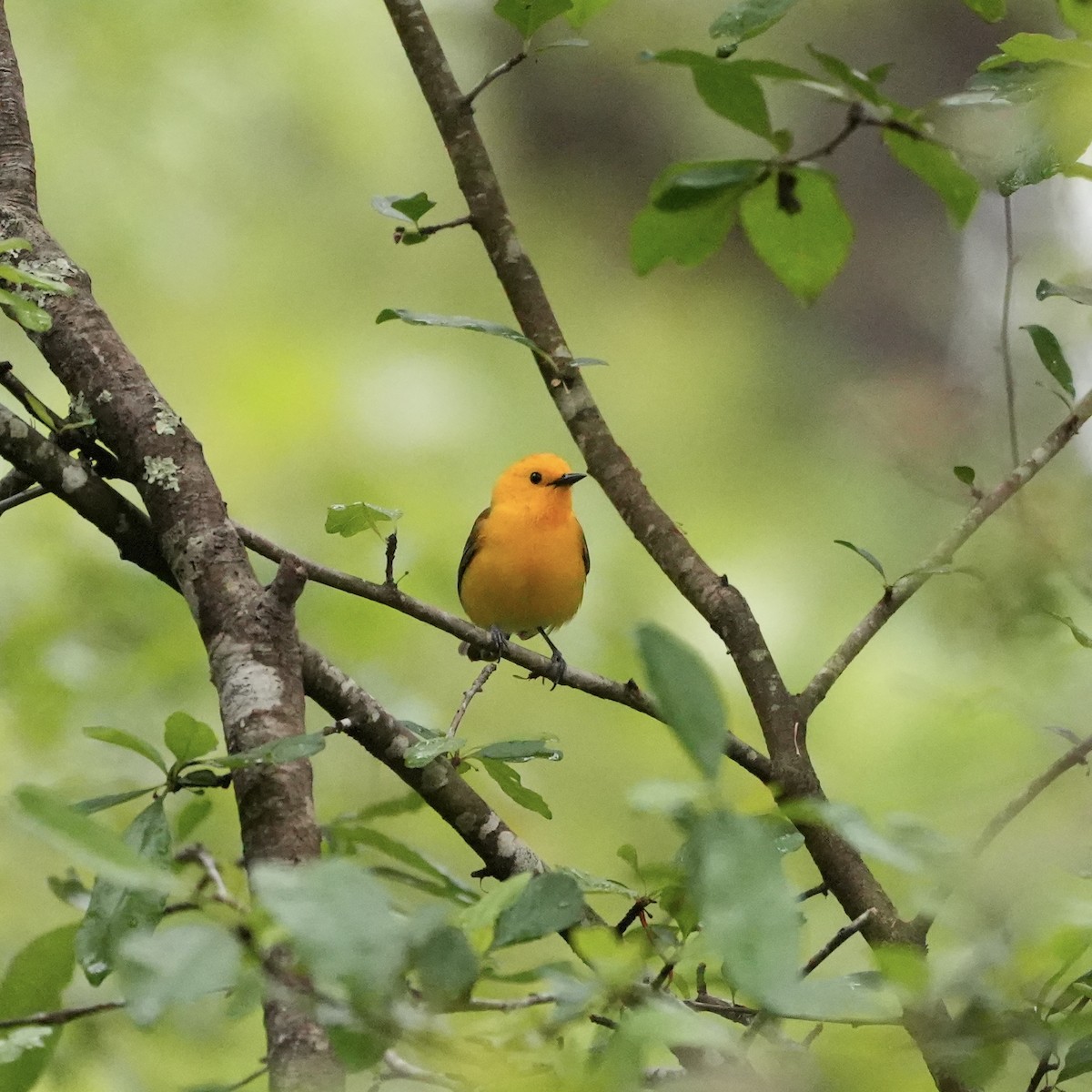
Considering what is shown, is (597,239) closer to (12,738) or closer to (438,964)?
(12,738)

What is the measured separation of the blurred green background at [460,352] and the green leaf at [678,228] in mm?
1586

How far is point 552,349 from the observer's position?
7.23 ft

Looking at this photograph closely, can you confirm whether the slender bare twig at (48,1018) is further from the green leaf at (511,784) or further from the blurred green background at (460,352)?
the blurred green background at (460,352)

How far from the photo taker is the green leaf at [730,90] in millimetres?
1175

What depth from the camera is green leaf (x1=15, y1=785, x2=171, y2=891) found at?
2.12 feet

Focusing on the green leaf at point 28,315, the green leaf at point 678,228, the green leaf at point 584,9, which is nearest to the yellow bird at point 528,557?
the green leaf at point 584,9

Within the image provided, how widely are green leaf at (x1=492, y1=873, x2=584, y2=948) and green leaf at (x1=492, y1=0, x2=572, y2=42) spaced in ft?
3.93

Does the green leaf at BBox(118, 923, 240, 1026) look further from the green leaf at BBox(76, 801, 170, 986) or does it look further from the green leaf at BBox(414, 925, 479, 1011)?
the green leaf at BBox(76, 801, 170, 986)

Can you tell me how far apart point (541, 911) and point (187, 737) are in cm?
52

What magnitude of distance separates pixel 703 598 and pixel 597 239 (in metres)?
7.30

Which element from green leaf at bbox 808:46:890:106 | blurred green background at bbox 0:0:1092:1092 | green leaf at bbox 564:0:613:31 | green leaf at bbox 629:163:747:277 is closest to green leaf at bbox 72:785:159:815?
green leaf at bbox 629:163:747:277

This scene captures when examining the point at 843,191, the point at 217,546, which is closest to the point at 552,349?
the point at 217,546

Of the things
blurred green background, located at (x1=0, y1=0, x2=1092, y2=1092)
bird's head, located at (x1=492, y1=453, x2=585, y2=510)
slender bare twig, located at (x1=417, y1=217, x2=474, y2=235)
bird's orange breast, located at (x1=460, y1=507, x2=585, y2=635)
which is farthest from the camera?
bird's head, located at (x1=492, y1=453, x2=585, y2=510)

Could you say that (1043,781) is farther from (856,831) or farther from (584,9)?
(584,9)
